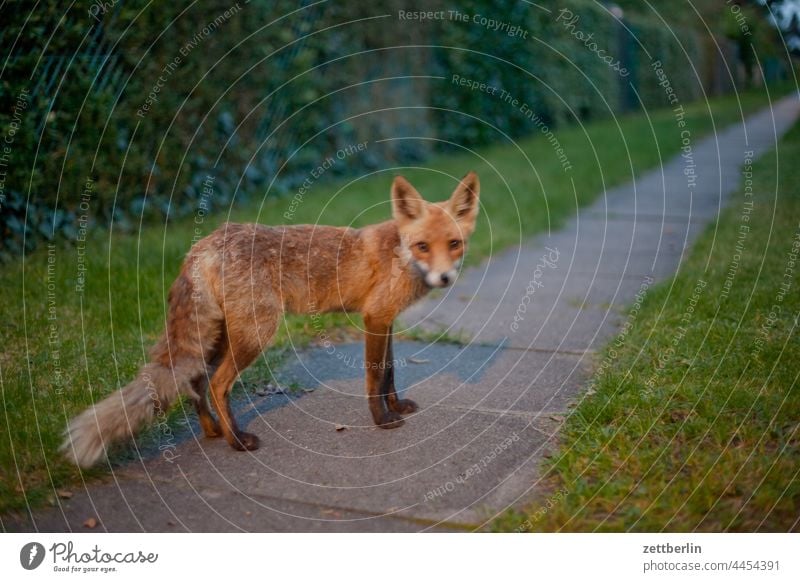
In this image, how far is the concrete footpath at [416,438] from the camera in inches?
128

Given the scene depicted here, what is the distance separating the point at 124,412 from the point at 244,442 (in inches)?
26.3

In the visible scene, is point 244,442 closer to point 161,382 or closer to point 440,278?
point 161,382

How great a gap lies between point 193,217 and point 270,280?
4736 mm

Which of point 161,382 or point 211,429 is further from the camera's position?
point 211,429

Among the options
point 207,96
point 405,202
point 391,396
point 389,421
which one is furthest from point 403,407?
point 207,96

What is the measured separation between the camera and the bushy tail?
132 inches

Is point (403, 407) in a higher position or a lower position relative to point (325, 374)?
lower

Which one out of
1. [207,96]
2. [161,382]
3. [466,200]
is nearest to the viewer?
[161,382]

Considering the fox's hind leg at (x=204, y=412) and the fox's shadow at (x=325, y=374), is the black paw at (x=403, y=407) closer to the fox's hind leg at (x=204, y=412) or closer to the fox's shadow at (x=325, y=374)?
the fox's shadow at (x=325, y=374)

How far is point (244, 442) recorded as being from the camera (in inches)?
150

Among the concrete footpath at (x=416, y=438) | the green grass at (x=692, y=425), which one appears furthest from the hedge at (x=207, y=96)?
the green grass at (x=692, y=425)

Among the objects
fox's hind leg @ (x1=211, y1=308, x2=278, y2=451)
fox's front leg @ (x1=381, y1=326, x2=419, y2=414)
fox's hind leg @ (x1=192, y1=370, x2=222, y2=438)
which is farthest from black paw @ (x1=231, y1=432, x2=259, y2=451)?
fox's front leg @ (x1=381, y1=326, x2=419, y2=414)

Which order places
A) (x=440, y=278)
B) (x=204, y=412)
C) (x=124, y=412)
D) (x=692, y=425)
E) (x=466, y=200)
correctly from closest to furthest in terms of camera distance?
(x=124, y=412), (x=692, y=425), (x=440, y=278), (x=204, y=412), (x=466, y=200)

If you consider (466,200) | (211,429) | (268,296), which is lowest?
(211,429)
